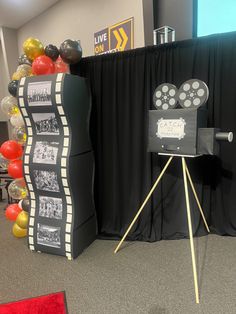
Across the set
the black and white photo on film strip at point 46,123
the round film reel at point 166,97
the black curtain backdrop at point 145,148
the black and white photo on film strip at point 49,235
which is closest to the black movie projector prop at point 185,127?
the round film reel at point 166,97

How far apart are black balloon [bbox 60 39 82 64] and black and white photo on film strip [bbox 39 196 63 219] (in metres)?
1.29

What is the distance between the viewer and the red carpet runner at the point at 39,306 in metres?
1.61

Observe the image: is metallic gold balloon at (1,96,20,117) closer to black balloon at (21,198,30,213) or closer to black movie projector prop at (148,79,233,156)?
black balloon at (21,198,30,213)

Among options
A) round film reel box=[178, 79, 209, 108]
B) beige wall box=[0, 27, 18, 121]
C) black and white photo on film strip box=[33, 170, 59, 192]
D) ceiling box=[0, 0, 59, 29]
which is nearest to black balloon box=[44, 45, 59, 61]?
black and white photo on film strip box=[33, 170, 59, 192]

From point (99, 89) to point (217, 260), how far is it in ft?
6.42

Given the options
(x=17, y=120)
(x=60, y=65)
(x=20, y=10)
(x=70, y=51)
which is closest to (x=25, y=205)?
(x=17, y=120)

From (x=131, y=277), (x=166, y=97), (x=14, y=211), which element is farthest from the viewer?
(x=14, y=211)

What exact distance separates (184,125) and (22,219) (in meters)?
1.87

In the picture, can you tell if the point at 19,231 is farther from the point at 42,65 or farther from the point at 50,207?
the point at 42,65

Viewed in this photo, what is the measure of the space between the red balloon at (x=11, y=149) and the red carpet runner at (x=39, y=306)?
136cm

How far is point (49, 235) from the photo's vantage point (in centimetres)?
222

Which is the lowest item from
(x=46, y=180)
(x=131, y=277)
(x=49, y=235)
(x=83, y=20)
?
(x=131, y=277)

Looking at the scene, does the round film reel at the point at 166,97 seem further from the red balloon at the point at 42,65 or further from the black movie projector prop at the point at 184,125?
the red balloon at the point at 42,65

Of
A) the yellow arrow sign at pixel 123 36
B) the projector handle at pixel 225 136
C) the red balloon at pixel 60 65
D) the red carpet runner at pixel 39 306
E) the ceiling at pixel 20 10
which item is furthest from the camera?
the ceiling at pixel 20 10
